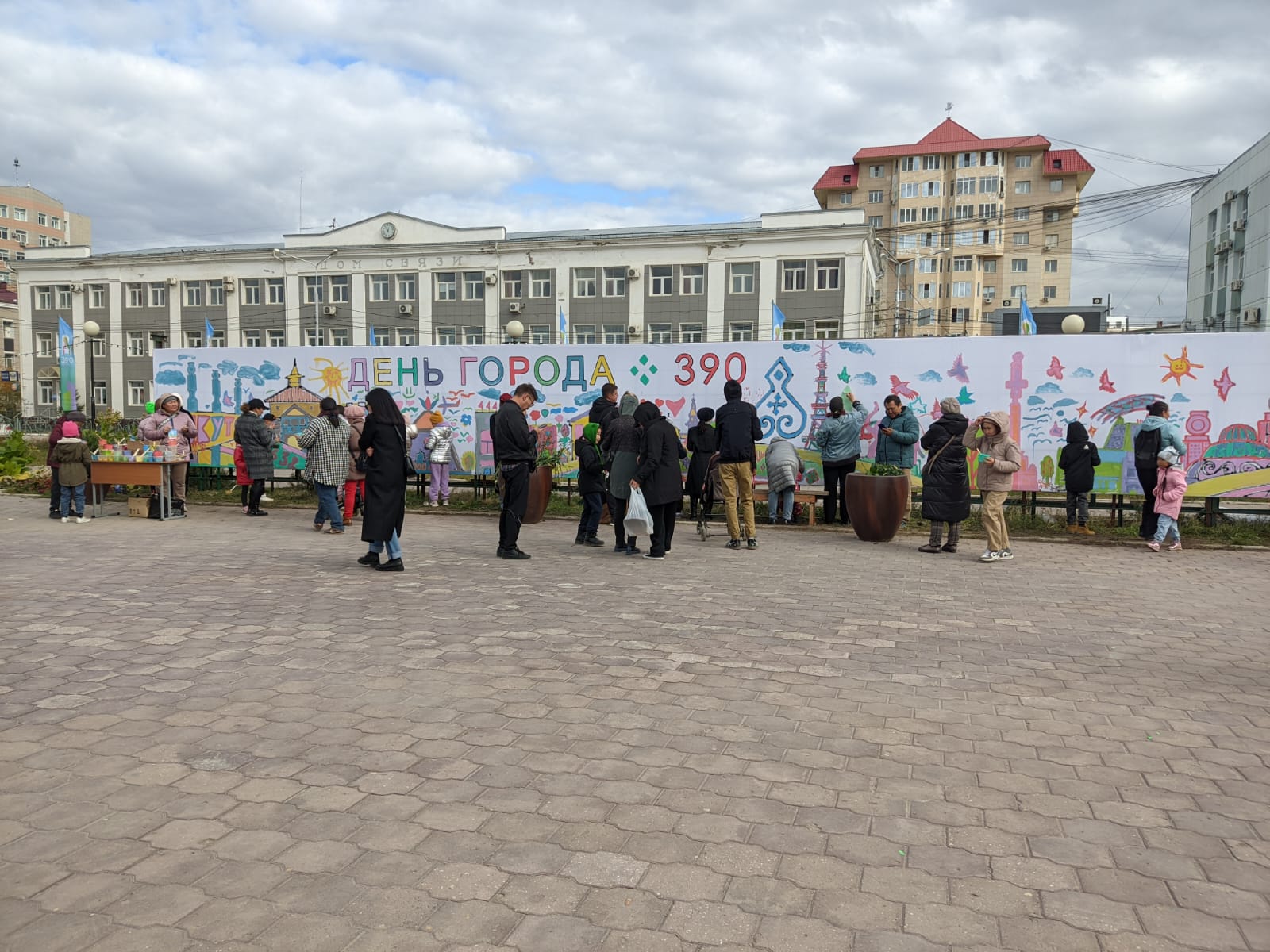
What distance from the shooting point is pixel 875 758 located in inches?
167

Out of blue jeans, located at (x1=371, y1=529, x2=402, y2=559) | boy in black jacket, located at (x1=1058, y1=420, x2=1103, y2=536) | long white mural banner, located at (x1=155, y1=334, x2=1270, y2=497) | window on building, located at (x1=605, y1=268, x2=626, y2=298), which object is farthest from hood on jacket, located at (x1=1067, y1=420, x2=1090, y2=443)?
window on building, located at (x1=605, y1=268, x2=626, y2=298)

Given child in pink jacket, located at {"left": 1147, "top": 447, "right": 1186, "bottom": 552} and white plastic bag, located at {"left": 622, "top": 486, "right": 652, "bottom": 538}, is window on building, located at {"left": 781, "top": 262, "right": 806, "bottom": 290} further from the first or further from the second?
white plastic bag, located at {"left": 622, "top": 486, "right": 652, "bottom": 538}

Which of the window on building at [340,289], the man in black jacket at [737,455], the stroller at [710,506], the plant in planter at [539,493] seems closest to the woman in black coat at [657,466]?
the man in black jacket at [737,455]

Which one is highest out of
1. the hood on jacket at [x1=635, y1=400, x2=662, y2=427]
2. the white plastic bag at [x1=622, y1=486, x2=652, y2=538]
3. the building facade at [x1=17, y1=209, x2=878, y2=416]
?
the building facade at [x1=17, y1=209, x2=878, y2=416]

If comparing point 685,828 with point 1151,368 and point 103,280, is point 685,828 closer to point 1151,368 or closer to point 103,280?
point 1151,368

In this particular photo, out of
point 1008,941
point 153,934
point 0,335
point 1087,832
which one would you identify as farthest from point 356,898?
point 0,335

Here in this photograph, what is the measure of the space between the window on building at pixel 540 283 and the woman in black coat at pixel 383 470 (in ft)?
150

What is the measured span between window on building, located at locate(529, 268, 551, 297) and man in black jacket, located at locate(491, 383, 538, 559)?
147 feet

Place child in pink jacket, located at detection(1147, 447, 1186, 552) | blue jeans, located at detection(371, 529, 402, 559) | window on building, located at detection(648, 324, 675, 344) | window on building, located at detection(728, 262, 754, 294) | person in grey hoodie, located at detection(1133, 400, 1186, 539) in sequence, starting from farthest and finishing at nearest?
window on building, located at detection(648, 324, 675, 344) < window on building, located at detection(728, 262, 754, 294) < person in grey hoodie, located at detection(1133, 400, 1186, 539) < child in pink jacket, located at detection(1147, 447, 1186, 552) < blue jeans, located at detection(371, 529, 402, 559)

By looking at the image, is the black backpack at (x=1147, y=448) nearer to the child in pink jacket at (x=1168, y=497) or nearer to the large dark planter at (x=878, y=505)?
the child in pink jacket at (x=1168, y=497)

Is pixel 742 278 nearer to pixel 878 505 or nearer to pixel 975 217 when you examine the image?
pixel 878 505

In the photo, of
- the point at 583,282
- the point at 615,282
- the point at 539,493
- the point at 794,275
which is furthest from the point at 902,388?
the point at 583,282

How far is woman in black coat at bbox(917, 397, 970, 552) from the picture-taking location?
10836 millimetres

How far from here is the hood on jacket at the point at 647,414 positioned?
995cm
